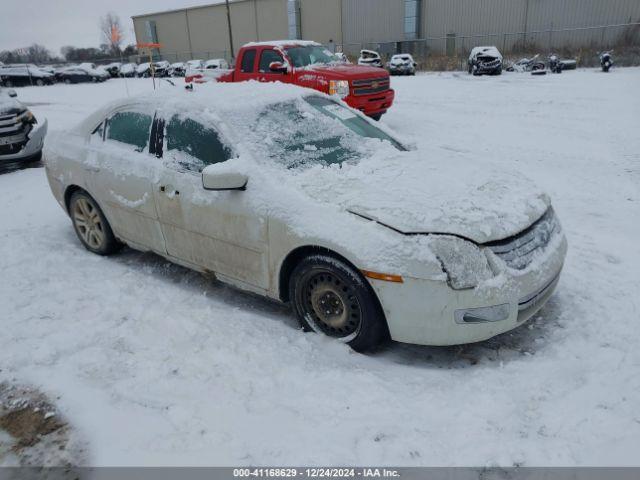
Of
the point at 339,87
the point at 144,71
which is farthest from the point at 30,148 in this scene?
the point at 144,71

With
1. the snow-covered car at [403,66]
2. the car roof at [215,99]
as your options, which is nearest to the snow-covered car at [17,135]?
the car roof at [215,99]

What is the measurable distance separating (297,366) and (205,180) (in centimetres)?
142

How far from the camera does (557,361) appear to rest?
123 inches

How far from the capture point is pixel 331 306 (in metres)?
3.34

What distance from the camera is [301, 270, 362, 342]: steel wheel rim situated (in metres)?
3.19

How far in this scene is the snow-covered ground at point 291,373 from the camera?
256 centimetres

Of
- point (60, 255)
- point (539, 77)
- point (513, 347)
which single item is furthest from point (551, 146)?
point (539, 77)

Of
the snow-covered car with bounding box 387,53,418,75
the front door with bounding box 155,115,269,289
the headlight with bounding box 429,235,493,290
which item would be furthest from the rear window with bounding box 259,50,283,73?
the snow-covered car with bounding box 387,53,418,75

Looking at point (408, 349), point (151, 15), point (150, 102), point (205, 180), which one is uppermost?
point (151, 15)

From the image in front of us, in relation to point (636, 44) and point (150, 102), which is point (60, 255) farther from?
point (636, 44)

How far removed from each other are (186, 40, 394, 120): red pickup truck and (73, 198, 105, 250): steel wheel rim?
600cm

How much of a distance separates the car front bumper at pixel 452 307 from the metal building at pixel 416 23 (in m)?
29.7

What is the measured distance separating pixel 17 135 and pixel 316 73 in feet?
18.8

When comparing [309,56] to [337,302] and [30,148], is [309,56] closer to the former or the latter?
[30,148]
